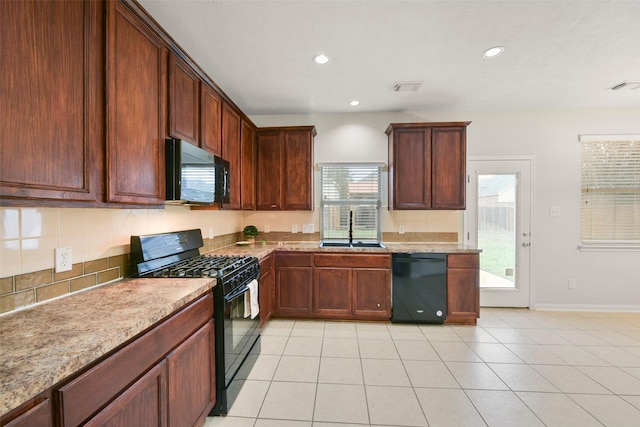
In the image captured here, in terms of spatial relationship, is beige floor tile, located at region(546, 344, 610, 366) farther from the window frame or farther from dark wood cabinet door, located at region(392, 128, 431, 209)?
the window frame

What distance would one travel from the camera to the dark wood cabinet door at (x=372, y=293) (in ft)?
10.5

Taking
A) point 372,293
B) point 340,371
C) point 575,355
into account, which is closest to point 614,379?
point 575,355

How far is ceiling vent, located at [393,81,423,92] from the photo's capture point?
9.48ft

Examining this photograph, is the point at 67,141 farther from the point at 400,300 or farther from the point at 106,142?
the point at 400,300

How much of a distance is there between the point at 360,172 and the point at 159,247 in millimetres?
2726

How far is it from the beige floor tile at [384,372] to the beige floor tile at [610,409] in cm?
120

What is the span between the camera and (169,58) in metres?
1.83

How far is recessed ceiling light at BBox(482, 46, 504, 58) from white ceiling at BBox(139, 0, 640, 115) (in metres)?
0.05

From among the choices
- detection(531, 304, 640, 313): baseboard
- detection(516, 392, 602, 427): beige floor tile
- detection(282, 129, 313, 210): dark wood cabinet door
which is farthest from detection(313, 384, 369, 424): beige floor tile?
detection(531, 304, 640, 313): baseboard

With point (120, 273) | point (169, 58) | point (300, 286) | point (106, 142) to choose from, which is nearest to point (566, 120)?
point (300, 286)

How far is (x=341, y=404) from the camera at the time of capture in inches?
74.3

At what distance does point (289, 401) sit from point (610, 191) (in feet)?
15.6

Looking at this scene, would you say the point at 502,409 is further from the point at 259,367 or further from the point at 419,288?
the point at 259,367

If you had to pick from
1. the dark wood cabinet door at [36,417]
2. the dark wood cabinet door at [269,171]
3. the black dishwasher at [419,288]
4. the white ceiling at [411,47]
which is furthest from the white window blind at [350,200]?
the dark wood cabinet door at [36,417]
